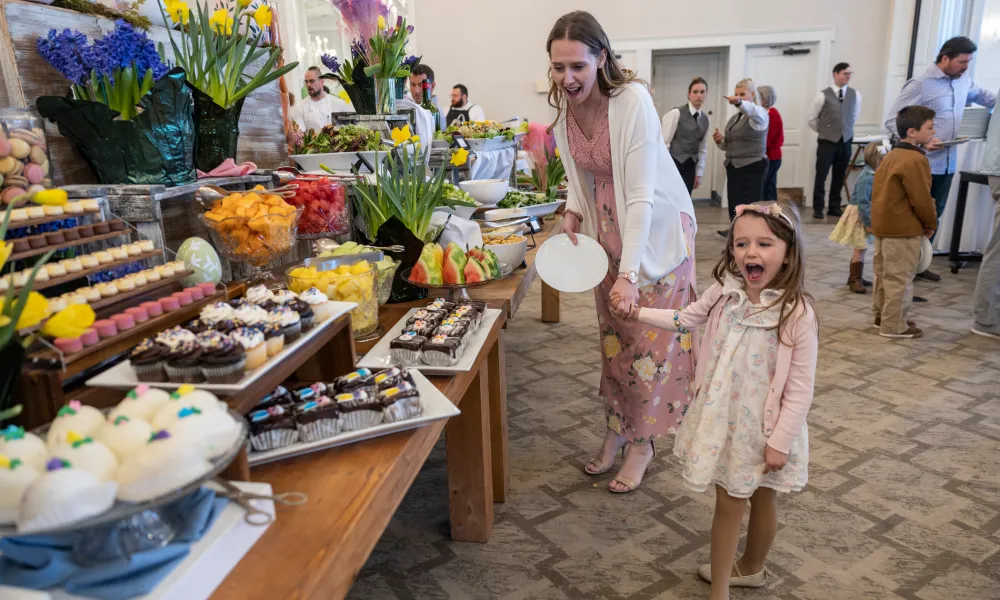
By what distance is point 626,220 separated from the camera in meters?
2.02

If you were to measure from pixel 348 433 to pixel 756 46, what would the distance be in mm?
9500

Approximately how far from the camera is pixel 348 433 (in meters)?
1.18

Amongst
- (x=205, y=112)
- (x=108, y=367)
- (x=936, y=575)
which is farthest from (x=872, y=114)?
(x=108, y=367)

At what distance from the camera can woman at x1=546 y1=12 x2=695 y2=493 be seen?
77.4 inches

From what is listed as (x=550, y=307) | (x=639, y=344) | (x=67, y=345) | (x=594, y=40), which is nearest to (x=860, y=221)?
(x=550, y=307)

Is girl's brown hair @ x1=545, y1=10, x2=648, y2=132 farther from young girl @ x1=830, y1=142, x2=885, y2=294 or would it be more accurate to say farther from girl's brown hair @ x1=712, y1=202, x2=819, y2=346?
young girl @ x1=830, y1=142, x2=885, y2=294

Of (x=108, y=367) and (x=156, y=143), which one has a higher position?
(x=156, y=143)

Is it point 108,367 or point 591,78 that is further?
point 591,78

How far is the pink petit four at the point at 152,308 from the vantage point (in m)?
1.15

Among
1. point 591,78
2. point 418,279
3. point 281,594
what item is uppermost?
point 591,78

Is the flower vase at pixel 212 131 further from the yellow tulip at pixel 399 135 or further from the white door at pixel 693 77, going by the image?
the white door at pixel 693 77

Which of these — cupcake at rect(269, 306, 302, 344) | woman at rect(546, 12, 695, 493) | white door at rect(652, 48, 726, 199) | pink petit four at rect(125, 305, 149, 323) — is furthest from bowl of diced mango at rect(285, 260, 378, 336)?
white door at rect(652, 48, 726, 199)

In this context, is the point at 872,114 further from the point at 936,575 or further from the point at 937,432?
the point at 936,575

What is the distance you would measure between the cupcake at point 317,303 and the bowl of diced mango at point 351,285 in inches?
6.8
